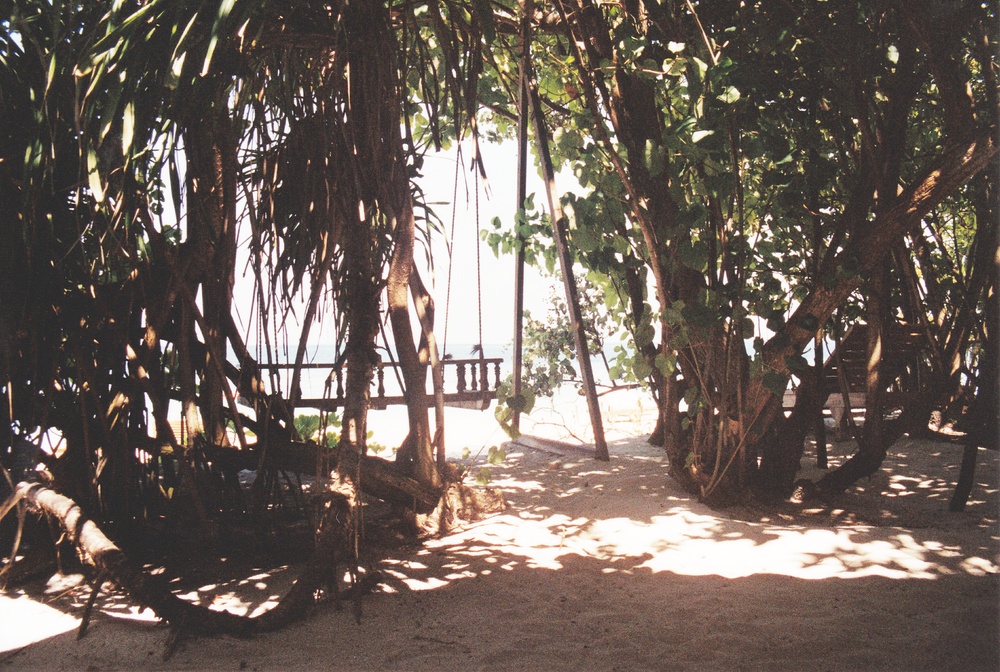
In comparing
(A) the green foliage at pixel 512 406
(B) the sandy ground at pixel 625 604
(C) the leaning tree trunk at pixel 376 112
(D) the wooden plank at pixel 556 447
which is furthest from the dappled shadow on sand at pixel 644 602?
(D) the wooden plank at pixel 556 447

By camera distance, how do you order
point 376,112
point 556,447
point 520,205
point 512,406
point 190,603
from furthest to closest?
1. point 556,447
2. point 520,205
3. point 512,406
4. point 376,112
5. point 190,603

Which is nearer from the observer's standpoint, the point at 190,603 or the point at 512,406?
the point at 190,603

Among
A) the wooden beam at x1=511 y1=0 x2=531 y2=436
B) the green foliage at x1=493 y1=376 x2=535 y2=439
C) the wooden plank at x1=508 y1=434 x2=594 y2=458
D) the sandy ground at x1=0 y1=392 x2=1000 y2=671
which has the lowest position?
the sandy ground at x1=0 y1=392 x2=1000 y2=671

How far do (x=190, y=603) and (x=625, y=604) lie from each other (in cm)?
129

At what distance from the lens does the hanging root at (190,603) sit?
5.99ft

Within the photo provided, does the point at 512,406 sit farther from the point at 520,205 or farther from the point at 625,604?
the point at 520,205

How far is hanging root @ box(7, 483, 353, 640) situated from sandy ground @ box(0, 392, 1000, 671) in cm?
5

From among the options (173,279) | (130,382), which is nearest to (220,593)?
(130,382)

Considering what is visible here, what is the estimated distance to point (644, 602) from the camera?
82.9 inches

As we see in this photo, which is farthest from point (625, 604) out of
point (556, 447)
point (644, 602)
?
point (556, 447)

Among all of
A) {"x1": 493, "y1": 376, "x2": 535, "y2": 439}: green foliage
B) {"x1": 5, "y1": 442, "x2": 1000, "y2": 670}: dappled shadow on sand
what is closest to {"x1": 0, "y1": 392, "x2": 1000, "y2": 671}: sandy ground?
{"x1": 5, "y1": 442, "x2": 1000, "y2": 670}: dappled shadow on sand

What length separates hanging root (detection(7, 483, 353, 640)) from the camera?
1.83 m

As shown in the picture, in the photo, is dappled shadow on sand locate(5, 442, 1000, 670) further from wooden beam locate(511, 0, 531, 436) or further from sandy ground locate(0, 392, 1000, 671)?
wooden beam locate(511, 0, 531, 436)

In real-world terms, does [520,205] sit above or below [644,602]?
above
